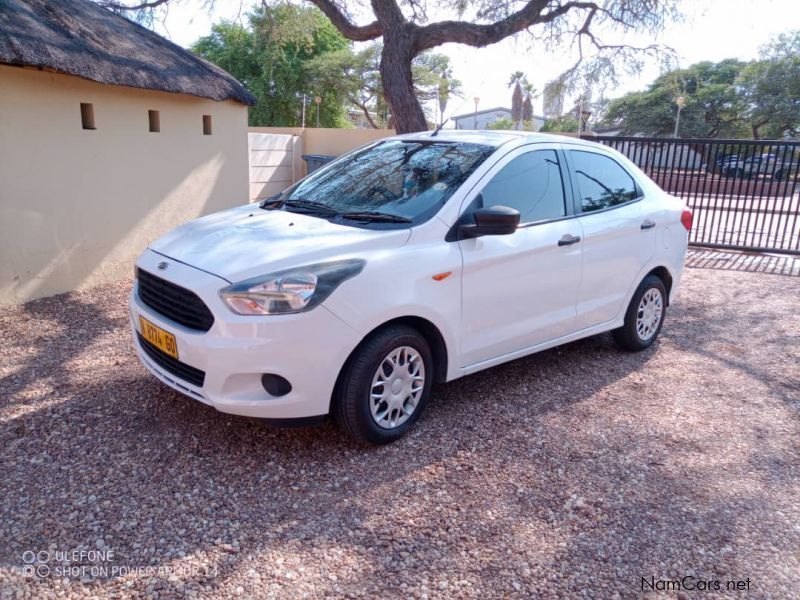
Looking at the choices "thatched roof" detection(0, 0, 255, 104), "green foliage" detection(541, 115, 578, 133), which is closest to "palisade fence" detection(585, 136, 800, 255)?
"green foliage" detection(541, 115, 578, 133)

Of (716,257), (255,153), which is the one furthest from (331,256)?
(255,153)

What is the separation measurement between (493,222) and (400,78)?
20.3 ft

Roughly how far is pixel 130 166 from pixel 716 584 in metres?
7.07

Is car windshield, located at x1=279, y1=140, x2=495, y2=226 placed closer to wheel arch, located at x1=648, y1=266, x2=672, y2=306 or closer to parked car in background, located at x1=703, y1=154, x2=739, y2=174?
wheel arch, located at x1=648, y1=266, x2=672, y2=306

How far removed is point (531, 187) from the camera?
444 centimetres

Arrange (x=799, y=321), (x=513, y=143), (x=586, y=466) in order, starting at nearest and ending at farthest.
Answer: (x=586, y=466), (x=513, y=143), (x=799, y=321)

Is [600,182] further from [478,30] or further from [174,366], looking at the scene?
[478,30]

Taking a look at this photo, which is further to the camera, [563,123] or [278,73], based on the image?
[278,73]

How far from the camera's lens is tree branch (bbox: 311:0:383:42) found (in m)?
9.69

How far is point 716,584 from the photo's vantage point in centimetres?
279

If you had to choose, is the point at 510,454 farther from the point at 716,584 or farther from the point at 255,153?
the point at 255,153

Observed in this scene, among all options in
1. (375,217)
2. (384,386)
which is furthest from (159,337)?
(375,217)

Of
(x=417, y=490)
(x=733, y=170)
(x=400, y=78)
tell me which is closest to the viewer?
(x=417, y=490)

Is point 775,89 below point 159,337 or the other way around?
the other way around
